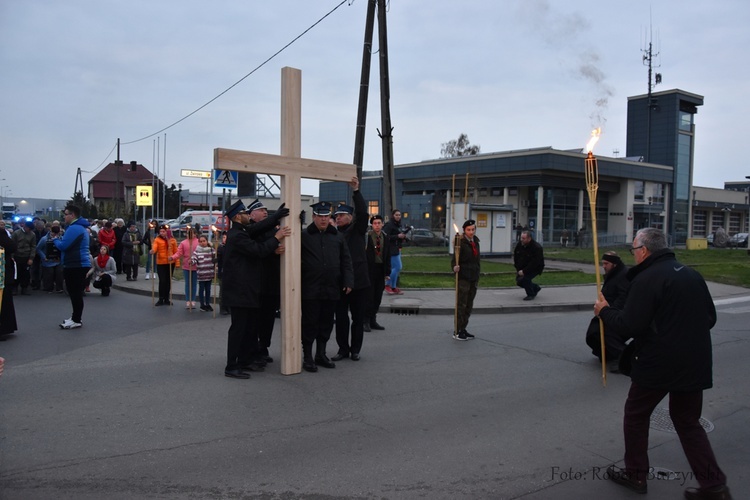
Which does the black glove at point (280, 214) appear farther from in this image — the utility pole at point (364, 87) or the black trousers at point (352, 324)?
the utility pole at point (364, 87)

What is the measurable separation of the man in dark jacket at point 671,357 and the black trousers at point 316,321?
3.82 m

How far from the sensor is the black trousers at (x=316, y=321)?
→ 277 inches

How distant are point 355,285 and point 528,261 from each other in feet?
22.4

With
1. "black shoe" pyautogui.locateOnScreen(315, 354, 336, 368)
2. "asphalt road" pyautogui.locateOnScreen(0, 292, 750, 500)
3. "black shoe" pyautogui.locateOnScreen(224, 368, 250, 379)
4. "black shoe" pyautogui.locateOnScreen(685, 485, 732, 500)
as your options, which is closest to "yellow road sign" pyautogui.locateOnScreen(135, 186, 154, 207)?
"asphalt road" pyautogui.locateOnScreen(0, 292, 750, 500)

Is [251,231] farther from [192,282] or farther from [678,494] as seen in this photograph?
[192,282]

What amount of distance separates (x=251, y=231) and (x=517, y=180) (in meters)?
38.9

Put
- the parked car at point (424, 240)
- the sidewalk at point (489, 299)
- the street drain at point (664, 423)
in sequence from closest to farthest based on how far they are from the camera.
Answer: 1. the street drain at point (664, 423)
2. the sidewalk at point (489, 299)
3. the parked car at point (424, 240)

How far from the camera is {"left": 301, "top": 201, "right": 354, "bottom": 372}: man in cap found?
7.00m

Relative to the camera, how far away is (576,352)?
8586 millimetres

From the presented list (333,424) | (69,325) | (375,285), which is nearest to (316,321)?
(333,424)

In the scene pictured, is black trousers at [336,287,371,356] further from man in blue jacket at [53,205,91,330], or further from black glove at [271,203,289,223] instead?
man in blue jacket at [53,205,91,330]

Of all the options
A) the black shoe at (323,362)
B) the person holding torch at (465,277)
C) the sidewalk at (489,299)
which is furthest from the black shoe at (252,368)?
the sidewalk at (489,299)

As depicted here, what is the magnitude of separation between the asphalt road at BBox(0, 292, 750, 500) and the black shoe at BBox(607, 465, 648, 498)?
0.06m

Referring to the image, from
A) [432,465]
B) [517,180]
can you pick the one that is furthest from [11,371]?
[517,180]
